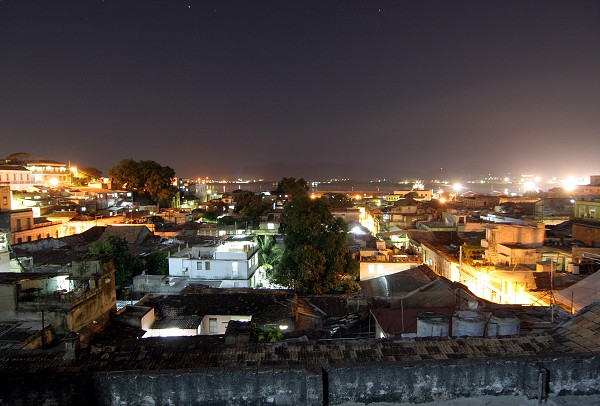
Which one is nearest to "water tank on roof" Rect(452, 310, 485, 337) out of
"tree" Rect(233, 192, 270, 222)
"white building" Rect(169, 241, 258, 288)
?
"white building" Rect(169, 241, 258, 288)

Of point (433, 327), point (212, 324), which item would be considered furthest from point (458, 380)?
point (212, 324)

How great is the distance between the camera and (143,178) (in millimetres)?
51500

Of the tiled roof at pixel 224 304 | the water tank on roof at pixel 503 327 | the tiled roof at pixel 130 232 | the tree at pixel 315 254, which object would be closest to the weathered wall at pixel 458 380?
the water tank on roof at pixel 503 327

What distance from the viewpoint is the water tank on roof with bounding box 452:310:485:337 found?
259 inches

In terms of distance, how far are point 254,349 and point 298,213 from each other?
41.2 feet

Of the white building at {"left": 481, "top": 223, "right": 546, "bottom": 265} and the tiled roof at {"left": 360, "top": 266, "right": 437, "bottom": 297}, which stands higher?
the white building at {"left": 481, "top": 223, "right": 546, "bottom": 265}

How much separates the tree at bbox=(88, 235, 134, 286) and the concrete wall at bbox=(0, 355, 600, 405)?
15.8 metres

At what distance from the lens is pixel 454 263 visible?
18.5 m

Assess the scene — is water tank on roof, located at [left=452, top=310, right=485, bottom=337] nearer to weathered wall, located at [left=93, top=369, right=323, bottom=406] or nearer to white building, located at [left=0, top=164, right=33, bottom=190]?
weathered wall, located at [left=93, top=369, right=323, bottom=406]

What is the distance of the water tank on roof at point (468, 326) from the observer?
21.5 ft

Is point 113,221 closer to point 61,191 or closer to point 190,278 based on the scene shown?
point 61,191

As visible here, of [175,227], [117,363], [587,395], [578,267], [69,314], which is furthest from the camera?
[175,227]

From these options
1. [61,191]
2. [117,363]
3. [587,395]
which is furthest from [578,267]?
[61,191]

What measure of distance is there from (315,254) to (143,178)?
133 ft
